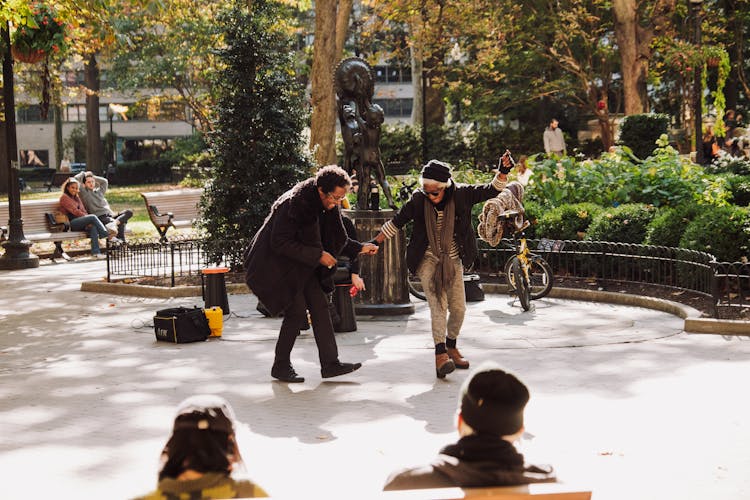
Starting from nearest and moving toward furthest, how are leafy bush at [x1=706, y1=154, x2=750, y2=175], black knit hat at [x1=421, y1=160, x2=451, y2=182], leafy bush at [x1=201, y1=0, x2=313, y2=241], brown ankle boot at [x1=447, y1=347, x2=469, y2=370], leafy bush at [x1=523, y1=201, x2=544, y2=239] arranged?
1. black knit hat at [x1=421, y1=160, x2=451, y2=182]
2. brown ankle boot at [x1=447, y1=347, x2=469, y2=370]
3. leafy bush at [x1=523, y1=201, x2=544, y2=239]
4. leafy bush at [x1=201, y1=0, x2=313, y2=241]
5. leafy bush at [x1=706, y1=154, x2=750, y2=175]

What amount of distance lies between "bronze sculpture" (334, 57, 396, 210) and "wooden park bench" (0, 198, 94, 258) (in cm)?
919

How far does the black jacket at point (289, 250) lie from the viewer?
8.83 m

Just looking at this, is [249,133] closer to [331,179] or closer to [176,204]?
[331,179]

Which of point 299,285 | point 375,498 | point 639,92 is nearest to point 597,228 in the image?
point 299,285

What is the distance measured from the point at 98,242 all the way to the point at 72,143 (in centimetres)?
5451

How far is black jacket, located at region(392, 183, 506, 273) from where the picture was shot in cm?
930

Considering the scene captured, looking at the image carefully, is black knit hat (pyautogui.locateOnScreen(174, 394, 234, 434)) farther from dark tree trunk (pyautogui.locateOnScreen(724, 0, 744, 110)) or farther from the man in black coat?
dark tree trunk (pyautogui.locateOnScreen(724, 0, 744, 110))

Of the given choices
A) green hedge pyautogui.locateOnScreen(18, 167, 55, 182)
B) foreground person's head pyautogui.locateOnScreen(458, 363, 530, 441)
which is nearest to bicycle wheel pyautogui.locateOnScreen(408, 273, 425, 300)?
foreground person's head pyautogui.locateOnScreen(458, 363, 530, 441)

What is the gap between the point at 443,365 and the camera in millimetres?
9180

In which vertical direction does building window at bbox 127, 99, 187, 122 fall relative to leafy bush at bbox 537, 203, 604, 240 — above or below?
above

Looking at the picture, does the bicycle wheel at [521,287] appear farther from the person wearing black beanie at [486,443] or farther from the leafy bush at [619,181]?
the person wearing black beanie at [486,443]

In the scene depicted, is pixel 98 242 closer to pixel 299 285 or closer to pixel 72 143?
pixel 299 285

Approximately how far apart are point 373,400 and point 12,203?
12987 millimetres

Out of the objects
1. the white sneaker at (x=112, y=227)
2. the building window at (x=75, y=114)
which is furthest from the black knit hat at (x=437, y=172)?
the building window at (x=75, y=114)
